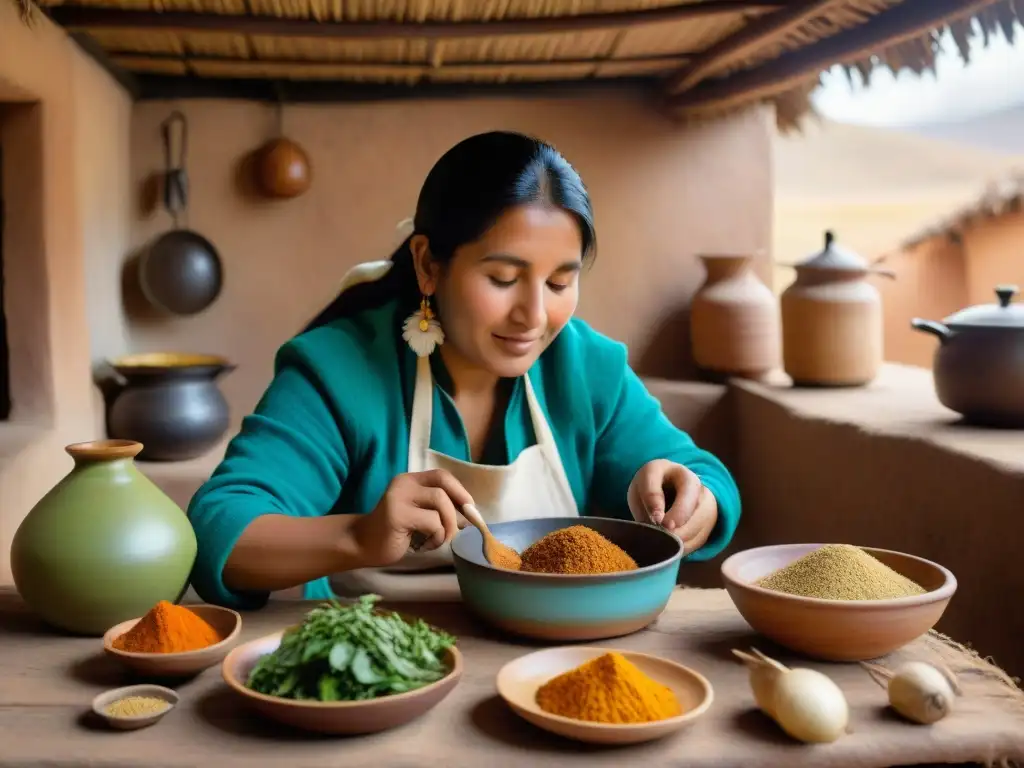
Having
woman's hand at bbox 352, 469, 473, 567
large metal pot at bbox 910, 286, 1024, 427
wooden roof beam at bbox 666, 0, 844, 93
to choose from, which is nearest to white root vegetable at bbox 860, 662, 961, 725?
woman's hand at bbox 352, 469, 473, 567

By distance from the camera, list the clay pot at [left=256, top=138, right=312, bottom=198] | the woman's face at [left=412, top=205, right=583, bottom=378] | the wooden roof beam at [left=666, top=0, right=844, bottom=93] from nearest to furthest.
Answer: the woman's face at [left=412, top=205, right=583, bottom=378]
the wooden roof beam at [left=666, top=0, right=844, bottom=93]
the clay pot at [left=256, top=138, right=312, bottom=198]

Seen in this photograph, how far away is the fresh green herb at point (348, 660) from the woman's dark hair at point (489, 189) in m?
0.64

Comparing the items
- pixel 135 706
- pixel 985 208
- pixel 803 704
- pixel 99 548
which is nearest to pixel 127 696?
pixel 135 706

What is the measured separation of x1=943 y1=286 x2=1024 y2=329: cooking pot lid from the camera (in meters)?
2.14

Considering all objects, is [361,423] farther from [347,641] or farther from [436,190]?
[347,641]

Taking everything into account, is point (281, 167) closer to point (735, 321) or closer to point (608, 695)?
point (735, 321)

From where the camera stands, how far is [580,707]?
911 mm

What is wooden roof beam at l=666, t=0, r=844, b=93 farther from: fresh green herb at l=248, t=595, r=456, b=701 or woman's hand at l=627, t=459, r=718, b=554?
fresh green herb at l=248, t=595, r=456, b=701

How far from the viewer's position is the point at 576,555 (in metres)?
1.20

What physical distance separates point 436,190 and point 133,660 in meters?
0.83

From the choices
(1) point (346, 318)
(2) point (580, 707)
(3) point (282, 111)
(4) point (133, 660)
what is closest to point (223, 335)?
(3) point (282, 111)

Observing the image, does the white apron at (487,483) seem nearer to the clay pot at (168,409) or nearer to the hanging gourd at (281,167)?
the clay pot at (168,409)

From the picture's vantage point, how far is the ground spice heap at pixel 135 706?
95cm

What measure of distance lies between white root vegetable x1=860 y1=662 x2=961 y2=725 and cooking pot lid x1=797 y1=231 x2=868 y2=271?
2.51 meters
